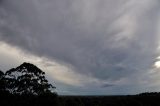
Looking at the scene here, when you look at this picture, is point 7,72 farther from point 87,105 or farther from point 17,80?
point 87,105

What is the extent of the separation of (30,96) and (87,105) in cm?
5058

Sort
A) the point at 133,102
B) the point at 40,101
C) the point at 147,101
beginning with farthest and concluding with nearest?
the point at 147,101, the point at 133,102, the point at 40,101

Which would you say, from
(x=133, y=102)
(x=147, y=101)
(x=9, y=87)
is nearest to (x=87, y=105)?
(x=133, y=102)

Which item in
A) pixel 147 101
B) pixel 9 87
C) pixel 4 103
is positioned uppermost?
pixel 147 101

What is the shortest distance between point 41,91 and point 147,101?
67.2m

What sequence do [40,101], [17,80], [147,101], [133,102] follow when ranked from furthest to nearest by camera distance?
[147,101] < [133,102] < [17,80] < [40,101]

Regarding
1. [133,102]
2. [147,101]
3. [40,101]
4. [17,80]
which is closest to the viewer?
[40,101]

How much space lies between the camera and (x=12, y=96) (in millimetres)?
54375

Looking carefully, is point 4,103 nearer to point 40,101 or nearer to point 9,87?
point 9,87

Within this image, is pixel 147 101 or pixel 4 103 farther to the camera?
pixel 147 101

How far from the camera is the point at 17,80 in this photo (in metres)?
54.7

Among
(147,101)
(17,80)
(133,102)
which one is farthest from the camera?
(147,101)

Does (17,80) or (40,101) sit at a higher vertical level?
(17,80)

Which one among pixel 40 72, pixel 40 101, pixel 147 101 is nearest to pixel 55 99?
pixel 40 101
